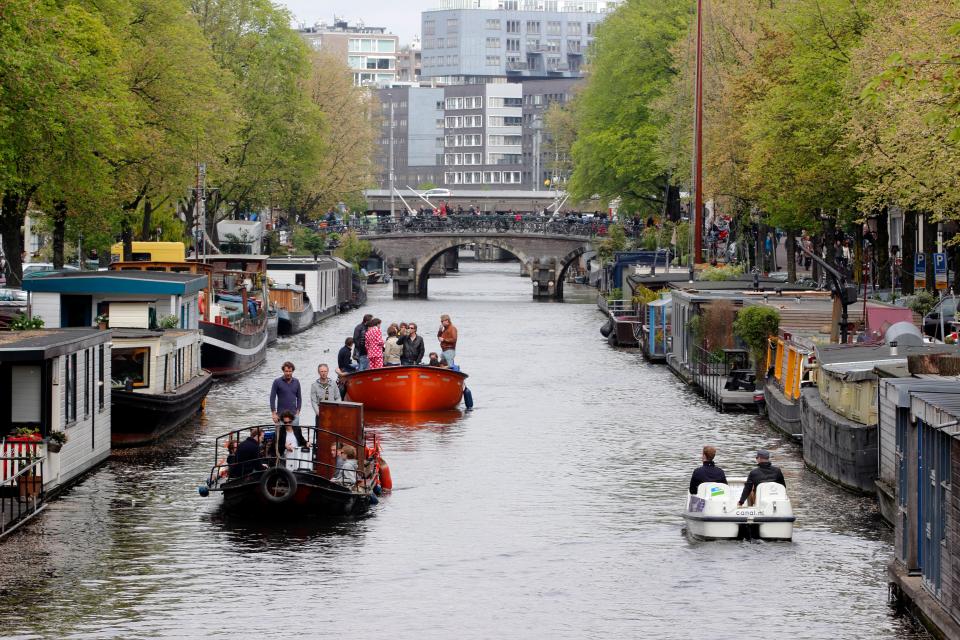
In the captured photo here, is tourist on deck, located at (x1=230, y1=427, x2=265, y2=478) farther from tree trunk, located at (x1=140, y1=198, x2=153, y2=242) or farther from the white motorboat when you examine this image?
tree trunk, located at (x1=140, y1=198, x2=153, y2=242)

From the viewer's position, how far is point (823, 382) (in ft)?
108

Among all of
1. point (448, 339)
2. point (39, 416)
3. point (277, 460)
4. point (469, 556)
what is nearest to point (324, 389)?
point (39, 416)

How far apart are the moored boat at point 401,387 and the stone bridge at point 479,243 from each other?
65.8 metres

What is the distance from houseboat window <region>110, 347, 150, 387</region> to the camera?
36.2 meters

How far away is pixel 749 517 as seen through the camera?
2525 centimetres

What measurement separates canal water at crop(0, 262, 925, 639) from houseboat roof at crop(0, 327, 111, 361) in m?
2.38

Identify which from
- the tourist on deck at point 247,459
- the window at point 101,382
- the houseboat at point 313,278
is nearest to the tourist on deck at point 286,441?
the tourist on deck at point 247,459

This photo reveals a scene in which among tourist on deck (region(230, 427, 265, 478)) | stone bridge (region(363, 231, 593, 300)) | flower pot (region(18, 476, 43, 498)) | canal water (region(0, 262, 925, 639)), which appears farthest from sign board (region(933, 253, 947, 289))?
stone bridge (region(363, 231, 593, 300))

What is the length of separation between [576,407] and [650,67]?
4406 centimetres

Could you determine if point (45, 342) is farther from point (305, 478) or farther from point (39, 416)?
point (305, 478)

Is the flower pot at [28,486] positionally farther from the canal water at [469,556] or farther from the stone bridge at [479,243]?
the stone bridge at [479,243]

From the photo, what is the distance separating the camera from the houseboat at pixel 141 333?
34.9 metres

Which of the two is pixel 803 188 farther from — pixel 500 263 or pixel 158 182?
pixel 500 263

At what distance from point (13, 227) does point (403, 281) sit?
62.1 m
